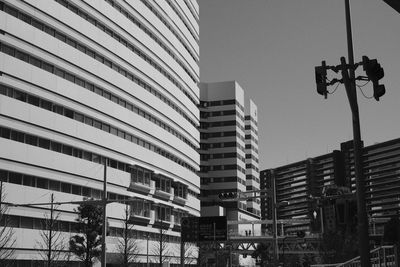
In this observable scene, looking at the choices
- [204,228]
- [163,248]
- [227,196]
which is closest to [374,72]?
[227,196]

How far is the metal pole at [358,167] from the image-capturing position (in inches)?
469

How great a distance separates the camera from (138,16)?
7838cm

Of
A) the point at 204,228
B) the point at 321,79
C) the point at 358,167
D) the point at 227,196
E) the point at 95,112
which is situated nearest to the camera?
the point at 358,167

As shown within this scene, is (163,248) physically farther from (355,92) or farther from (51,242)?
(355,92)

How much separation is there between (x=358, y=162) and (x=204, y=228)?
36.1 meters

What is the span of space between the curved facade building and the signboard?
8.95 metres

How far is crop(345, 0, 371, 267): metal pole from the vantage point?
11922 millimetres

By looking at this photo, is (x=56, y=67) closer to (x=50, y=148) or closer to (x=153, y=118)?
(x=50, y=148)

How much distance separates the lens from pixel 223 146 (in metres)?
134

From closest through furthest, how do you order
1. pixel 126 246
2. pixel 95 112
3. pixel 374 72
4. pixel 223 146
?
pixel 374 72
pixel 126 246
pixel 95 112
pixel 223 146

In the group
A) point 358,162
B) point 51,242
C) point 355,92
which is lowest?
point 51,242

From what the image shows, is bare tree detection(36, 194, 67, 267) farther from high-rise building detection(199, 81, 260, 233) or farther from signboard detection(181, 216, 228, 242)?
high-rise building detection(199, 81, 260, 233)

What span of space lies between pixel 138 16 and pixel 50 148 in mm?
28533

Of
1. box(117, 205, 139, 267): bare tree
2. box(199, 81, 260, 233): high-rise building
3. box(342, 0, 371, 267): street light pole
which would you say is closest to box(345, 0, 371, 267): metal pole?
box(342, 0, 371, 267): street light pole
